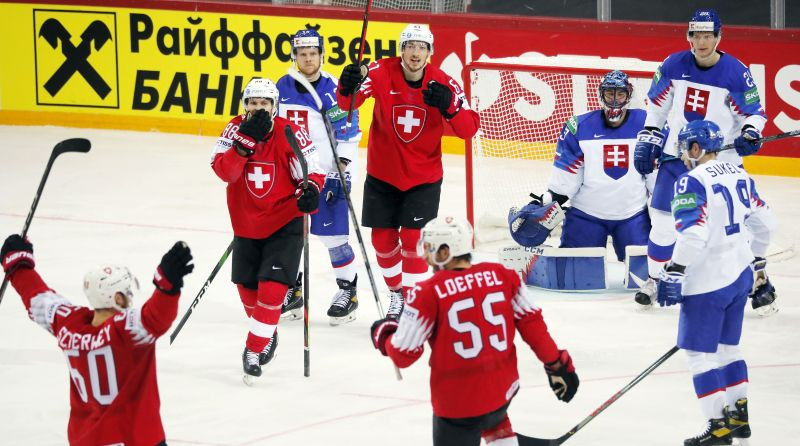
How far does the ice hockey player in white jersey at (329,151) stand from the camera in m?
7.48

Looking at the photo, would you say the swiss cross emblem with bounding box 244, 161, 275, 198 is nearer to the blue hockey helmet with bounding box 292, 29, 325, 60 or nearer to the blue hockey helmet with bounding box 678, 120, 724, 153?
the blue hockey helmet with bounding box 292, 29, 325, 60

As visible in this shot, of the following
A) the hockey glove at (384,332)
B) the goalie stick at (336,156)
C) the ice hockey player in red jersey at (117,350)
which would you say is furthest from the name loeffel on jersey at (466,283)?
the goalie stick at (336,156)

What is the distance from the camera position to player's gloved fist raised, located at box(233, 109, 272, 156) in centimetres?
623

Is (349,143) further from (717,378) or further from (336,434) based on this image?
(717,378)

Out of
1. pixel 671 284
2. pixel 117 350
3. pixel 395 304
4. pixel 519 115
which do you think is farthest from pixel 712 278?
pixel 519 115

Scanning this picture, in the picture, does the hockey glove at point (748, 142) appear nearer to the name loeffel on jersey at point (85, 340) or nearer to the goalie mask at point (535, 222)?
the goalie mask at point (535, 222)

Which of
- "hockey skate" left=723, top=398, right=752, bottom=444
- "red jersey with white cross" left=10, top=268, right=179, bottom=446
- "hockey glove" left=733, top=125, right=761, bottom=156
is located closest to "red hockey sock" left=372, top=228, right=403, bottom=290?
"hockey glove" left=733, top=125, right=761, bottom=156

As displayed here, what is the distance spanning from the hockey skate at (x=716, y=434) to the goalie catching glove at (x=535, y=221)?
8.81ft

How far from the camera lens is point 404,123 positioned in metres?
7.21

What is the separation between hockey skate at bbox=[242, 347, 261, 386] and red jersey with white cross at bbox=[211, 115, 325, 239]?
0.56 meters

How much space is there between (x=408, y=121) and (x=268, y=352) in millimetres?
1465

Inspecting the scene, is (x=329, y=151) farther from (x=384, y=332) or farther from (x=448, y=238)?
(x=448, y=238)

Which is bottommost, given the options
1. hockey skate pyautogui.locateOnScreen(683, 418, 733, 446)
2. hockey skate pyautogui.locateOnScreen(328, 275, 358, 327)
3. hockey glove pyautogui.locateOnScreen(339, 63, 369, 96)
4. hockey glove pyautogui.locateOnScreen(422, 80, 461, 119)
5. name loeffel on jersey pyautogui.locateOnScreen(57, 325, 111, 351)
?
hockey skate pyautogui.locateOnScreen(683, 418, 733, 446)

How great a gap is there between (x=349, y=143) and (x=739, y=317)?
9.25 ft
